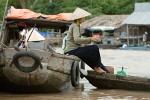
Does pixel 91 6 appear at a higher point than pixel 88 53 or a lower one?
higher

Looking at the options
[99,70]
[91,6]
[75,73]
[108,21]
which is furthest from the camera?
[91,6]

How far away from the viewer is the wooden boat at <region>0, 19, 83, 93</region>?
6.67 metres

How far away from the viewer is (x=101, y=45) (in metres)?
32.8

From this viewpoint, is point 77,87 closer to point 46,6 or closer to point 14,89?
point 14,89

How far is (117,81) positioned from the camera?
7594 mm

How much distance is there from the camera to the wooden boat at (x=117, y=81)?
738cm

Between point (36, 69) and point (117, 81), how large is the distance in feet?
5.16

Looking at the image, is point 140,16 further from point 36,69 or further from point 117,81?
point 36,69

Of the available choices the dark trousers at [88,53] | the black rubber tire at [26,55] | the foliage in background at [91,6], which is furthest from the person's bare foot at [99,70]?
the foliage in background at [91,6]

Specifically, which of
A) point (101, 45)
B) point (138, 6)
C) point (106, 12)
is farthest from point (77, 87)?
point (106, 12)

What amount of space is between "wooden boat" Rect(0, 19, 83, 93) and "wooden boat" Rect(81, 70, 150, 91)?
1.66ft

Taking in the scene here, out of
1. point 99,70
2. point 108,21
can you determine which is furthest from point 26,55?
point 108,21

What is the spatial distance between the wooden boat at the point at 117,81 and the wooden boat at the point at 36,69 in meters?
0.51

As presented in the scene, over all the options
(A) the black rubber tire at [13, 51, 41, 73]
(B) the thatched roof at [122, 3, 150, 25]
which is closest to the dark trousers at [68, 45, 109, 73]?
(A) the black rubber tire at [13, 51, 41, 73]
